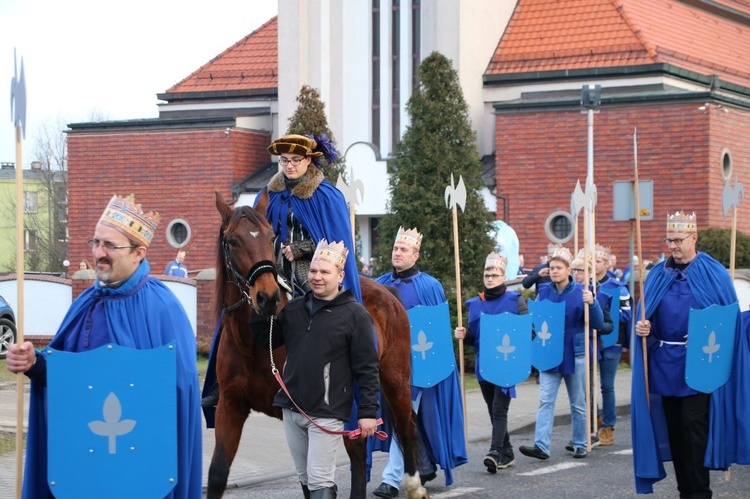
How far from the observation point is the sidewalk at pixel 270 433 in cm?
1099

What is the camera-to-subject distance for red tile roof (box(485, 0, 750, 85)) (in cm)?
3141

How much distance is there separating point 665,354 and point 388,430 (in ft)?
7.04

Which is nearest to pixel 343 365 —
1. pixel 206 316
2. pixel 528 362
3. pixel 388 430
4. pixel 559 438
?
pixel 388 430

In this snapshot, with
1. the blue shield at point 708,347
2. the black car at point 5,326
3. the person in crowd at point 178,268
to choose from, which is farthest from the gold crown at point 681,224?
the person in crowd at point 178,268

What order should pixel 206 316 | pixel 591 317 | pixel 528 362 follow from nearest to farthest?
pixel 528 362 < pixel 591 317 < pixel 206 316

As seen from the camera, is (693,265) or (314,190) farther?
(693,265)

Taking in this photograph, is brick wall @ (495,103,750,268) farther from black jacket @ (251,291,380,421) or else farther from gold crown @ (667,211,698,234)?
black jacket @ (251,291,380,421)

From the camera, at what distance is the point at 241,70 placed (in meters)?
36.5

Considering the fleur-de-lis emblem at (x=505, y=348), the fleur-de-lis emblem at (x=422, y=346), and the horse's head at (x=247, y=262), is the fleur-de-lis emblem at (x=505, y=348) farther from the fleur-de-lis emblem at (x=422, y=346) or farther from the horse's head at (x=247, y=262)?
the horse's head at (x=247, y=262)

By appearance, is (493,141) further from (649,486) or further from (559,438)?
(649,486)

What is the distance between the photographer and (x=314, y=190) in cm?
883

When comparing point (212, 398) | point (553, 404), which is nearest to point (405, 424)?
point (212, 398)

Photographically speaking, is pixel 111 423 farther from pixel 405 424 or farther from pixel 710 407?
pixel 710 407

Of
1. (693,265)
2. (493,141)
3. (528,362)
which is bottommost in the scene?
(528,362)
